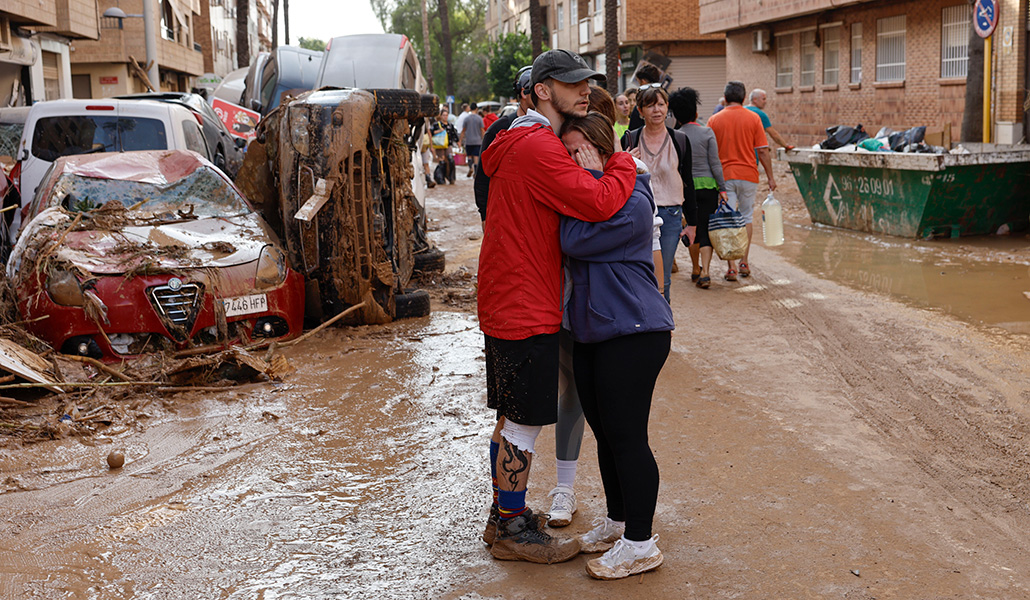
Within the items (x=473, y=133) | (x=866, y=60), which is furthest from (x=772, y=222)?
(x=473, y=133)

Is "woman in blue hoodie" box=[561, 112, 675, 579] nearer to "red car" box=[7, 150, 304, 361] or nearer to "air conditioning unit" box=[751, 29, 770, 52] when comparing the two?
"red car" box=[7, 150, 304, 361]

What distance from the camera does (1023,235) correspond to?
1245 cm

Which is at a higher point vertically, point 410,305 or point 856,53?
point 856,53

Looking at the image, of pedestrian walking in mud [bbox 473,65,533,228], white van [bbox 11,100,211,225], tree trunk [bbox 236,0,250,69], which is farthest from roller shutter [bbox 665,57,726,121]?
pedestrian walking in mud [bbox 473,65,533,228]

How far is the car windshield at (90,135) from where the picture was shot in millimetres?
10266

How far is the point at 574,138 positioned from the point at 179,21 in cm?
4588

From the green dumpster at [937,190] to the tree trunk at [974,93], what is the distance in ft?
5.43

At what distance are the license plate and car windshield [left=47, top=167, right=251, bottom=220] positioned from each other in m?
1.20

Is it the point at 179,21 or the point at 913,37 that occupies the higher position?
the point at 179,21

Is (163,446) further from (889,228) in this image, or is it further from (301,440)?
(889,228)

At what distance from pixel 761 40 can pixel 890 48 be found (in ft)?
20.3

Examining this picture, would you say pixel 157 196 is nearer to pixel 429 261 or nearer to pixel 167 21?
pixel 429 261

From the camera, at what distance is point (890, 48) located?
877 inches

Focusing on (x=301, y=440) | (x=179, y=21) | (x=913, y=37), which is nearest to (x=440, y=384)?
(x=301, y=440)
